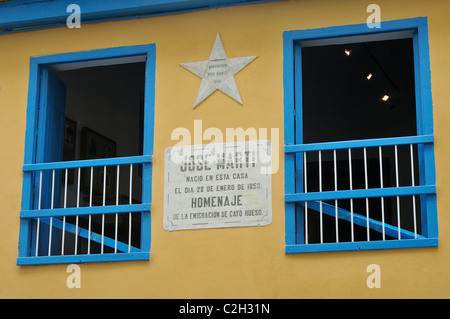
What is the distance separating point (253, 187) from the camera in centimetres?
744

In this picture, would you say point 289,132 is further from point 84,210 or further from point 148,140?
point 84,210

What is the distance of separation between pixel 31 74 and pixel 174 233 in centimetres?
253

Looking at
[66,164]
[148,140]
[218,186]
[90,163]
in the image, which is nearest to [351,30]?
[218,186]

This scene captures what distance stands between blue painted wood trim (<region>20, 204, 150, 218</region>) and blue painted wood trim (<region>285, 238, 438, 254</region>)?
5.29 feet

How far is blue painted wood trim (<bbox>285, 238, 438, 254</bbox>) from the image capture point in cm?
684

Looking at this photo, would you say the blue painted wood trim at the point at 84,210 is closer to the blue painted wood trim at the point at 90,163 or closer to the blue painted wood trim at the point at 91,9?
the blue painted wood trim at the point at 90,163

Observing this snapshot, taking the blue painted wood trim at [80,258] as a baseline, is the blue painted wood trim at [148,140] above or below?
above

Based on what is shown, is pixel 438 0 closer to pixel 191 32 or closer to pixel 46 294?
pixel 191 32

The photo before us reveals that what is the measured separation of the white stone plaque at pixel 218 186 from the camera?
7406mm

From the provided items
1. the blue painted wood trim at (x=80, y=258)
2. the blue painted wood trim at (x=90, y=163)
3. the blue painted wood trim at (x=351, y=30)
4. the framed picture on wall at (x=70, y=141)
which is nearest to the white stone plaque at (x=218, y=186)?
the blue painted wood trim at (x=90, y=163)

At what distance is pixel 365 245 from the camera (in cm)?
695

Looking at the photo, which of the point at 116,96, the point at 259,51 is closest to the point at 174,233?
the point at 259,51

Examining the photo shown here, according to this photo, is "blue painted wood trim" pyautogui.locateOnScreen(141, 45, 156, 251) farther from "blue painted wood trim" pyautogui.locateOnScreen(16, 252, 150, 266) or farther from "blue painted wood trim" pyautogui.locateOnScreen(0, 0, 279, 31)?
"blue painted wood trim" pyautogui.locateOnScreen(0, 0, 279, 31)

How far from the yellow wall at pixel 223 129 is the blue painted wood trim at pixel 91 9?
0.28ft
